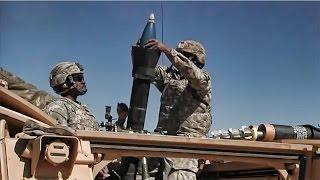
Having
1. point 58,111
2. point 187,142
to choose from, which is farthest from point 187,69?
point 187,142

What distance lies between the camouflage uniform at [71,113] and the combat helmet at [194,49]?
1140mm

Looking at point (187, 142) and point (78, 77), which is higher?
point (78, 77)

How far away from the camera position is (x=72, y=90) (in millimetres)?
5332

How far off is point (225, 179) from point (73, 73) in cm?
162

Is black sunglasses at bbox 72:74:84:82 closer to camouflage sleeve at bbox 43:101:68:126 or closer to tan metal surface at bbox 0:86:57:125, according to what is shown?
camouflage sleeve at bbox 43:101:68:126

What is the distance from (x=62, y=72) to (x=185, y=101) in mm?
1199

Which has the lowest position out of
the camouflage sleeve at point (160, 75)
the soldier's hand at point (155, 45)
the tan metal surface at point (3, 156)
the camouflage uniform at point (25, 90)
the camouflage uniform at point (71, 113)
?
the tan metal surface at point (3, 156)

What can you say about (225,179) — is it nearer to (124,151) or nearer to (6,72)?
(124,151)

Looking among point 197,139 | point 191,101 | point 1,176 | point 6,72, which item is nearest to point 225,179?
point 191,101

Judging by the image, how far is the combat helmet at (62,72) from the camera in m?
5.30

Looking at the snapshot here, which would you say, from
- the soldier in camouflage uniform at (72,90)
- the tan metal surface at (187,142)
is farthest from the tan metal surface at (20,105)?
the soldier in camouflage uniform at (72,90)

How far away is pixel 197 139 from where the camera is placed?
12.5 feet

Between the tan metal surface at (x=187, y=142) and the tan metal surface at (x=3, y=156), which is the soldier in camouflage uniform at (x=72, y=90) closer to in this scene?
the tan metal surface at (x=187, y=142)

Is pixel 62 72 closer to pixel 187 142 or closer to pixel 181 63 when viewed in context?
pixel 181 63
